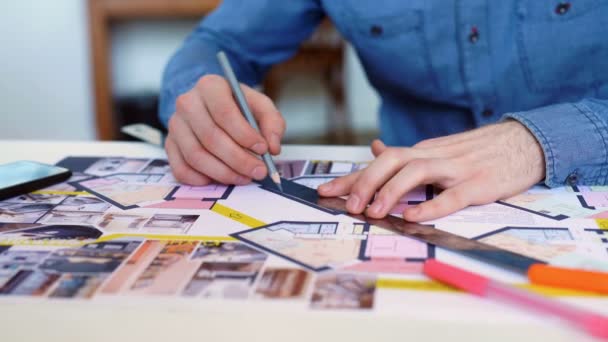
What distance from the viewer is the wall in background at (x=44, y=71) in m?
2.78

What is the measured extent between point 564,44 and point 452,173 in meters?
0.45

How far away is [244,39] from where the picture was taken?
1200mm

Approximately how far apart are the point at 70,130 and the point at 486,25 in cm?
219

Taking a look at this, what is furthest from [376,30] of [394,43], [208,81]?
[208,81]

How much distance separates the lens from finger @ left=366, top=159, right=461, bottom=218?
2.17 feet

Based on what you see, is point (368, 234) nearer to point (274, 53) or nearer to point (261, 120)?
point (261, 120)

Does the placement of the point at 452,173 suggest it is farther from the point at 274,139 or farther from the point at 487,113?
the point at 487,113

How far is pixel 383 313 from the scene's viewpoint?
0.48 metres

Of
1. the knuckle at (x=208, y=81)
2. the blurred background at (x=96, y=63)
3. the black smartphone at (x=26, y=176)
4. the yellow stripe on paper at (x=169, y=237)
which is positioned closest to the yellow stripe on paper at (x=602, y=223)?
the yellow stripe on paper at (x=169, y=237)

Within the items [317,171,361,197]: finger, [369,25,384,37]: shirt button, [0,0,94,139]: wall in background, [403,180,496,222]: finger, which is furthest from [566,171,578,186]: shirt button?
[0,0,94,139]: wall in background

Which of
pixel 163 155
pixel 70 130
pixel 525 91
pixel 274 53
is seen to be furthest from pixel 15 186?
pixel 70 130

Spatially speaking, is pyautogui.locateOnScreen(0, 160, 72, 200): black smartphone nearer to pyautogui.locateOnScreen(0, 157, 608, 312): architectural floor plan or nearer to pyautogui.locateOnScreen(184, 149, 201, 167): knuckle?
pyautogui.locateOnScreen(0, 157, 608, 312): architectural floor plan

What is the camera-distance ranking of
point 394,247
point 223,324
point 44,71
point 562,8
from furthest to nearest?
point 44,71 < point 562,8 < point 394,247 < point 223,324

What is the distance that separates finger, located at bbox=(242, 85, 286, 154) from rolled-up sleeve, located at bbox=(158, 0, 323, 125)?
247 mm
